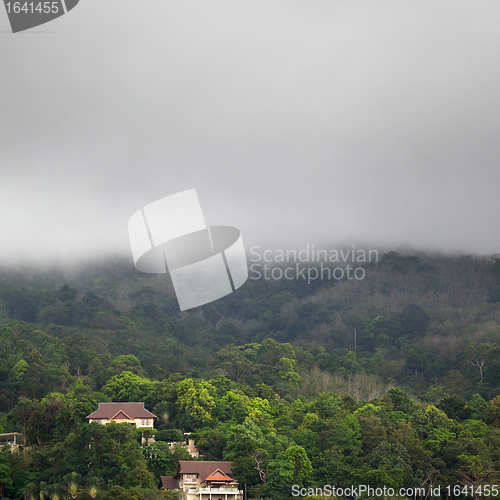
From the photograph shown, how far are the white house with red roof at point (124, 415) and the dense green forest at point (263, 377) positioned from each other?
766 mm

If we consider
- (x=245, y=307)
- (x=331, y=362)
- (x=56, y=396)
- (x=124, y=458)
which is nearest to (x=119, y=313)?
(x=245, y=307)

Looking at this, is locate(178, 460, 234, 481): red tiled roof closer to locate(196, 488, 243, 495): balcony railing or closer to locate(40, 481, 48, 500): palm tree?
locate(196, 488, 243, 495): balcony railing

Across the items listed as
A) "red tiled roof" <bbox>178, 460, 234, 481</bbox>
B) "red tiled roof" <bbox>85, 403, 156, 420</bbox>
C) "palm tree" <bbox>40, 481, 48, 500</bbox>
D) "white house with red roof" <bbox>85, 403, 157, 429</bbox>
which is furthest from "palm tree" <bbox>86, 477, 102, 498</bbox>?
"red tiled roof" <bbox>85, 403, 156, 420</bbox>

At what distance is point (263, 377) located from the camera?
2378 inches

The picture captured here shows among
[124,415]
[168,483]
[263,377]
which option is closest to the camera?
[168,483]

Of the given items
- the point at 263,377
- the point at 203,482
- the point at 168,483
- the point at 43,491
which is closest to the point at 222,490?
the point at 203,482

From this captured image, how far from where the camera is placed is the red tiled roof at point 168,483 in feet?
114

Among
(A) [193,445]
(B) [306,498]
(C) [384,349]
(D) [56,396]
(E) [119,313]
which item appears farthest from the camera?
(E) [119,313]

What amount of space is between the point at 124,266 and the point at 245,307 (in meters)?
20.6

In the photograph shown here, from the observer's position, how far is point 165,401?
43.4m

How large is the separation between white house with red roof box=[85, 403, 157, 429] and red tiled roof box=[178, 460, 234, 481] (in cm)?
607

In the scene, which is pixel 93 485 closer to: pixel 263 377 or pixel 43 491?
pixel 43 491

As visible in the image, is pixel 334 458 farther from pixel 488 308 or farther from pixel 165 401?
pixel 488 308

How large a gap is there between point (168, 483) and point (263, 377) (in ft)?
85.3
